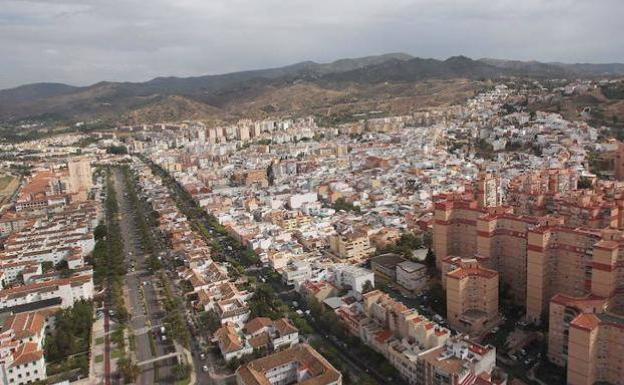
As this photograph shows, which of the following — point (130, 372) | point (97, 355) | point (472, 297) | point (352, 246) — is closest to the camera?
point (130, 372)

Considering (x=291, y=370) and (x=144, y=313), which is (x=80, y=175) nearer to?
(x=144, y=313)

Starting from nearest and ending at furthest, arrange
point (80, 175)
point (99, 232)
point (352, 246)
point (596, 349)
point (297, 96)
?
Result: point (596, 349) < point (352, 246) < point (99, 232) < point (80, 175) < point (297, 96)

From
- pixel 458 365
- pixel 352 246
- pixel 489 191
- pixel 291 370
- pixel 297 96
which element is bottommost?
pixel 291 370

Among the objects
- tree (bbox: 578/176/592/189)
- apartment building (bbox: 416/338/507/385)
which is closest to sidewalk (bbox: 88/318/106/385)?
apartment building (bbox: 416/338/507/385)

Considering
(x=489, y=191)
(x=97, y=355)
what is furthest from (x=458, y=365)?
(x=489, y=191)

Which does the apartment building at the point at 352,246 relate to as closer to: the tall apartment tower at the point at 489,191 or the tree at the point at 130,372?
the tall apartment tower at the point at 489,191

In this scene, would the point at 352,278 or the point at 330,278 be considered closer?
the point at 352,278

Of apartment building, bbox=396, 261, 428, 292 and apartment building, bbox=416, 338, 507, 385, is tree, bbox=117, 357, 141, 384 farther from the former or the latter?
apartment building, bbox=396, 261, 428, 292
